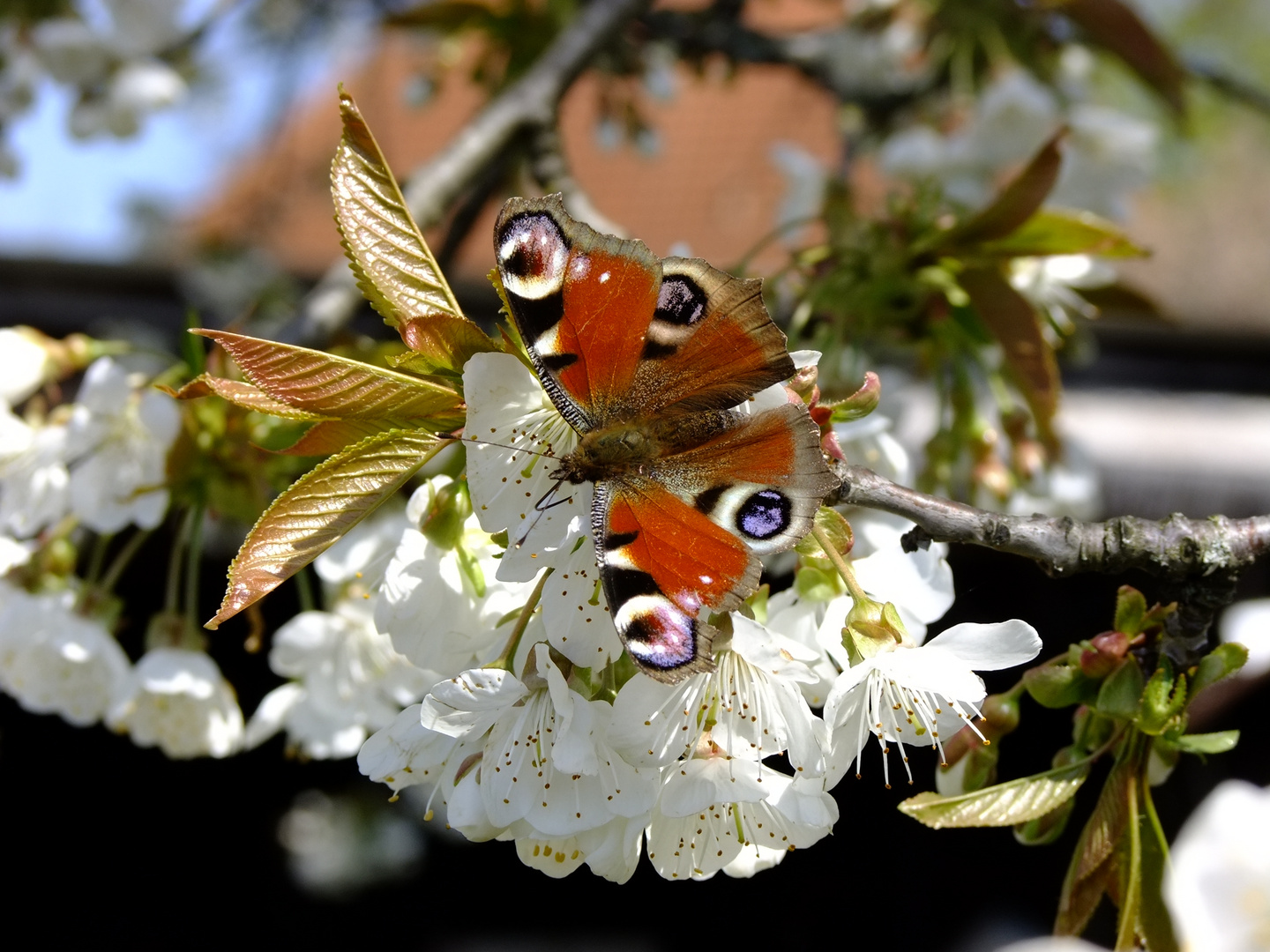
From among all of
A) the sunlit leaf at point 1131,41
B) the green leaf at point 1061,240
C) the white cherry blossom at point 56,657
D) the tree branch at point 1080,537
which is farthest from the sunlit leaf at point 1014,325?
the white cherry blossom at point 56,657

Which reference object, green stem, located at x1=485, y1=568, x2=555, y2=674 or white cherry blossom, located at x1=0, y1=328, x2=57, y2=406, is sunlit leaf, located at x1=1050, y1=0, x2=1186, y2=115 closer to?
green stem, located at x1=485, y1=568, x2=555, y2=674

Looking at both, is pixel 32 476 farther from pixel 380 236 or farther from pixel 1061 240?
pixel 1061 240

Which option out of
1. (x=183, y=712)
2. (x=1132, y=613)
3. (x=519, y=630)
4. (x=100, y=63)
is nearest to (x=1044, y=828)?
(x=1132, y=613)

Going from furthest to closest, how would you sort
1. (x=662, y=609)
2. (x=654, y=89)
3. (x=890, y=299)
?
1. (x=654, y=89)
2. (x=890, y=299)
3. (x=662, y=609)

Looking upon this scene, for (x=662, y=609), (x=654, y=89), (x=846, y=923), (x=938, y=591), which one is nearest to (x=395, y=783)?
(x=662, y=609)

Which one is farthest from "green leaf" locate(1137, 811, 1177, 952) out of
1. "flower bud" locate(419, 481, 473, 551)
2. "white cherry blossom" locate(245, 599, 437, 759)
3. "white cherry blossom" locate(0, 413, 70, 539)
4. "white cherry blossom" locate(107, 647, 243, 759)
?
"white cherry blossom" locate(0, 413, 70, 539)

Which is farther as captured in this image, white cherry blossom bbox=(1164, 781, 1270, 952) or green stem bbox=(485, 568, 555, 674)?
green stem bbox=(485, 568, 555, 674)

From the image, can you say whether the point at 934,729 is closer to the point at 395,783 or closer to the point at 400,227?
the point at 395,783
